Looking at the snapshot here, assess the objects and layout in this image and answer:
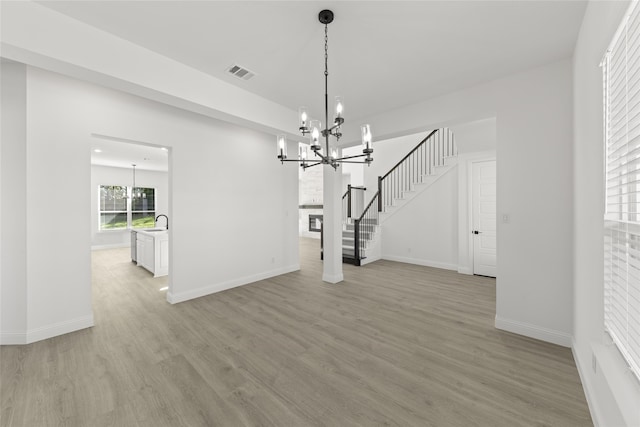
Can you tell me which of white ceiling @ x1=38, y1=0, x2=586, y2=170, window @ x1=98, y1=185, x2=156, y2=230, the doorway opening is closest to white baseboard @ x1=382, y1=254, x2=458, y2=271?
white ceiling @ x1=38, y1=0, x2=586, y2=170

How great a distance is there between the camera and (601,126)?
162 centimetres

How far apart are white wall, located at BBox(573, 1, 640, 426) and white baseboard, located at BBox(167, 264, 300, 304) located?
172 inches

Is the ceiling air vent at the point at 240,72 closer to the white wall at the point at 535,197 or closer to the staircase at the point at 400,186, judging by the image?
the white wall at the point at 535,197

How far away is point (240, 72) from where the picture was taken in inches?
116

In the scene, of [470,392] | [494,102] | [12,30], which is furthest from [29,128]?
[494,102]

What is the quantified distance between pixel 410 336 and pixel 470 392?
2.85ft

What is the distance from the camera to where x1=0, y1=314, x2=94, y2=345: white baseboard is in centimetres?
263

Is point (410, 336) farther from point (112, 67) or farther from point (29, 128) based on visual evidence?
point (29, 128)

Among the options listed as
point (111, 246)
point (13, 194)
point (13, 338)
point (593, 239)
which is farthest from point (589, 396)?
point (111, 246)

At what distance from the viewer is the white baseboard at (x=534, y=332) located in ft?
8.46

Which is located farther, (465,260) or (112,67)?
(465,260)

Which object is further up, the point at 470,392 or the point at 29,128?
the point at 29,128

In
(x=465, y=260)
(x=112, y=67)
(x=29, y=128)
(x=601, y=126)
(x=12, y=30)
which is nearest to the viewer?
(x=601, y=126)

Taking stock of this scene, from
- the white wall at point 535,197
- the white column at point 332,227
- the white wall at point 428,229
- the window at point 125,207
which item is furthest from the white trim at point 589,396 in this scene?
the window at point 125,207
